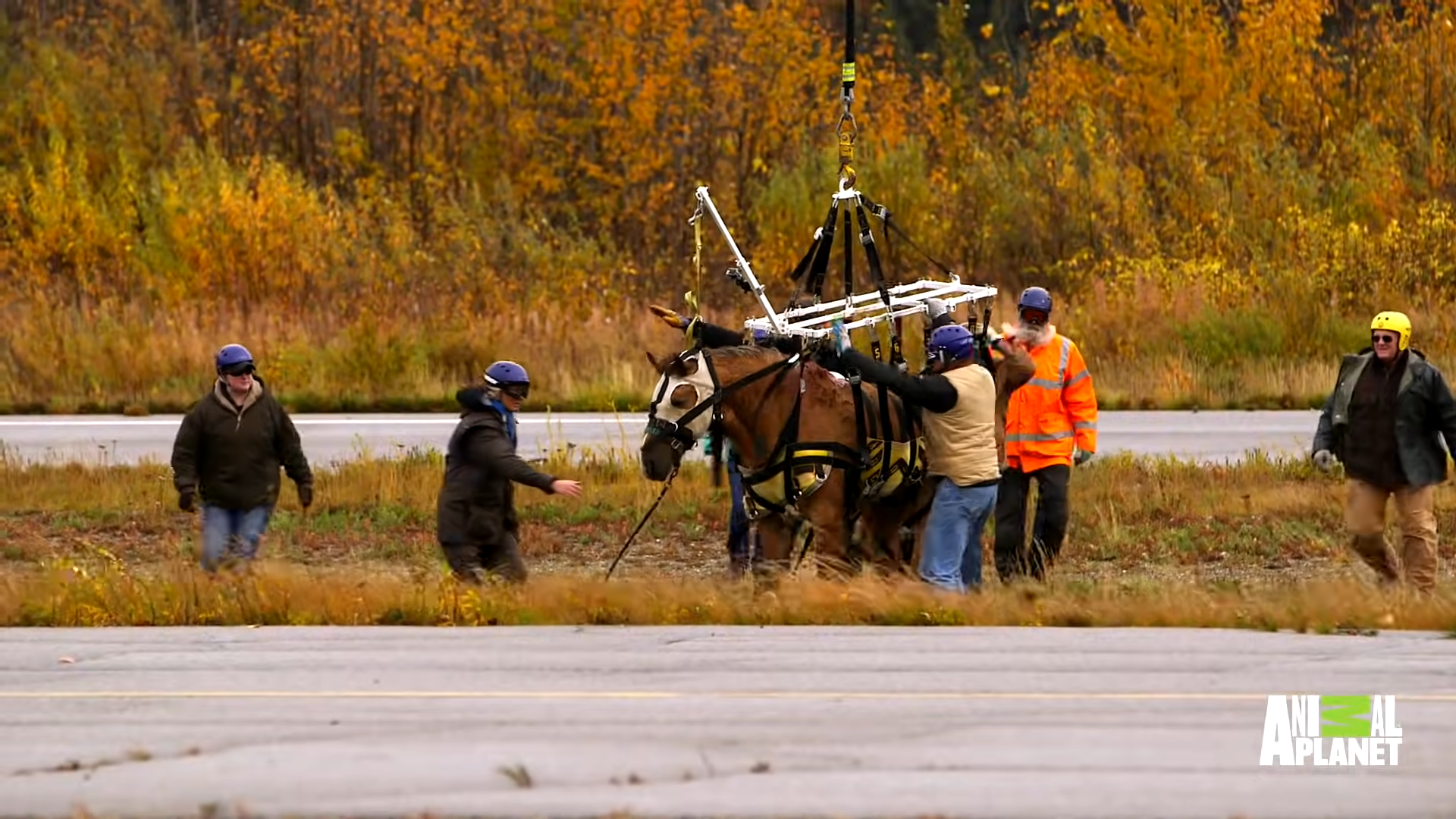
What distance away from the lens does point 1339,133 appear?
107 feet

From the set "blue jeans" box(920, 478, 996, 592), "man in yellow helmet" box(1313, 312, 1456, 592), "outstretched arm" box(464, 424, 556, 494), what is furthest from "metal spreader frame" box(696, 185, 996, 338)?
"man in yellow helmet" box(1313, 312, 1456, 592)

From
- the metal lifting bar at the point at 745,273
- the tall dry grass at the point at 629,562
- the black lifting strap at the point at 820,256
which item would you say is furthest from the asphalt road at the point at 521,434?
the metal lifting bar at the point at 745,273

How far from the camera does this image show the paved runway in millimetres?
7738

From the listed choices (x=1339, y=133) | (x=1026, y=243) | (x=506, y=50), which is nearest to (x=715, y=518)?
(x=1026, y=243)

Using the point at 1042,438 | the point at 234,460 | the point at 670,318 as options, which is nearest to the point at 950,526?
the point at 1042,438

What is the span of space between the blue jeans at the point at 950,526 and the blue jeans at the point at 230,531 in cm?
412

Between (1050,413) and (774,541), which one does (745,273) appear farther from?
(1050,413)

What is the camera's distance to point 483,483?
496 inches

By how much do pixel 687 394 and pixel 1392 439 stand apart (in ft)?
13.1

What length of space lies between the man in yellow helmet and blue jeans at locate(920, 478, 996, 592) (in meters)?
2.07

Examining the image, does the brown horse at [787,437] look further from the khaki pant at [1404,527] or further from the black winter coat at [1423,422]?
the black winter coat at [1423,422]

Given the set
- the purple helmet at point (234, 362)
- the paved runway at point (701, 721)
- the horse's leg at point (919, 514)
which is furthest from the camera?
the purple helmet at point (234, 362)

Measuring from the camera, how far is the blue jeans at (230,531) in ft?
44.1

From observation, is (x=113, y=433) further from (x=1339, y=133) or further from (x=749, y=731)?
(x=1339, y=133)
